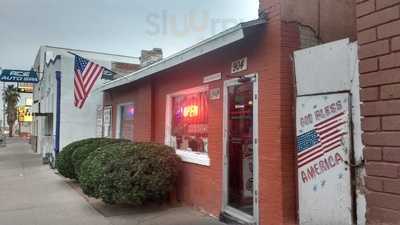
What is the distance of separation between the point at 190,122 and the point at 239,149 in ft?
7.35

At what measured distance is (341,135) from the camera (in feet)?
15.0

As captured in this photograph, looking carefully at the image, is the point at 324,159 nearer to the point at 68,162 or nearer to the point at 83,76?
the point at 68,162

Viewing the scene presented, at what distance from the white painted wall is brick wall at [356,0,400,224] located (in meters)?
1.67

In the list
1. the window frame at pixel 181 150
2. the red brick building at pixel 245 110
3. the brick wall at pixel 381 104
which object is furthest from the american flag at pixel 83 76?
the brick wall at pixel 381 104

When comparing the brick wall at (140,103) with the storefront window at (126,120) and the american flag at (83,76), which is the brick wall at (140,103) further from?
the american flag at (83,76)

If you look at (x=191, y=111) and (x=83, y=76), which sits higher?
(x=83, y=76)

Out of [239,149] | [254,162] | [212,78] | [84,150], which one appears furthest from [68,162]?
[254,162]

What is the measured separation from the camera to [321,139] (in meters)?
4.86

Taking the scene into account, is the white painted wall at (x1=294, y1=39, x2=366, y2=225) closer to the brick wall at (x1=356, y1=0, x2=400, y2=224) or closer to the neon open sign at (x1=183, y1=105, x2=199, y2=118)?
the brick wall at (x1=356, y1=0, x2=400, y2=224)

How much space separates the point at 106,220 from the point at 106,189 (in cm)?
61

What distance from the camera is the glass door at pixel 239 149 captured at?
687cm

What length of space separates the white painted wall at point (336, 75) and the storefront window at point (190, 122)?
3.45 meters

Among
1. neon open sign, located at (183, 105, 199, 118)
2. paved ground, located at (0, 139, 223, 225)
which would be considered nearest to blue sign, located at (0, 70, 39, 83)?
paved ground, located at (0, 139, 223, 225)

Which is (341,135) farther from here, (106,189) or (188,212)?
(106,189)
